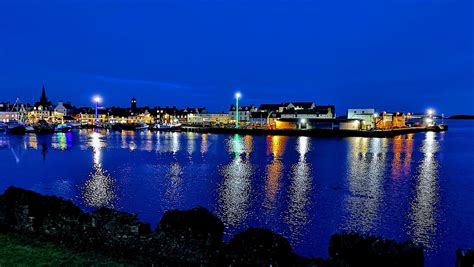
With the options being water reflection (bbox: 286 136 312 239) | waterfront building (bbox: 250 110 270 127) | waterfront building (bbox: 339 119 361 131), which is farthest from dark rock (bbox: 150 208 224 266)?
waterfront building (bbox: 250 110 270 127)

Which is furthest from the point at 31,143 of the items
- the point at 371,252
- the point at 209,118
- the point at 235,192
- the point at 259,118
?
the point at 209,118

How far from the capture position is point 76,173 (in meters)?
33.1

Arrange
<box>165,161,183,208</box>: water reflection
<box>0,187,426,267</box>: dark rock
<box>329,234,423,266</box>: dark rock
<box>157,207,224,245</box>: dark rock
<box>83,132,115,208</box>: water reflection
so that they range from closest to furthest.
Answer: <box>329,234,423,266</box>: dark rock → <box>0,187,426,267</box>: dark rock → <box>157,207,224,245</box>: dark rock → <box>83,132,115,208</box>: water reflection → <box>165,161,183,208</box>: water reflection

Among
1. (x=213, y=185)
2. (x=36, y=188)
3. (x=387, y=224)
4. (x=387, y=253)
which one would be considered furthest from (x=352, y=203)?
(x=36, y=188)

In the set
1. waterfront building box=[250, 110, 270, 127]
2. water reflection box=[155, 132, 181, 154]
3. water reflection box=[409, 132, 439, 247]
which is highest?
waterfront building box=[250, 110, 270, 127]

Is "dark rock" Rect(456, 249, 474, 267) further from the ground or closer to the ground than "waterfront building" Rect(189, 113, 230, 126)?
closer to the ground

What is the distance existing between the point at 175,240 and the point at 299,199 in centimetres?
1553

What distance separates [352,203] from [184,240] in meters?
15.9

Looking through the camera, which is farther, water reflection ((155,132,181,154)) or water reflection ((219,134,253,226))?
water reflection ((155,132,181,154))

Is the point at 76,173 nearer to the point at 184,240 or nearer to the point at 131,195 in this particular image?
the point at 131,195

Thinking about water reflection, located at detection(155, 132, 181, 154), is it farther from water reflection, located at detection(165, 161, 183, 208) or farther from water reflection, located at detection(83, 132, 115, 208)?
water reflection, located at detection(83, 132, 115, 208)

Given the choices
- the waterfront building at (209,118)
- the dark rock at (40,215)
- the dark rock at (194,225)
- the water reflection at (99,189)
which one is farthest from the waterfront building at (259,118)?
the dark rock at (194,225)

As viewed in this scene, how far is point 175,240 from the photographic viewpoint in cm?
826

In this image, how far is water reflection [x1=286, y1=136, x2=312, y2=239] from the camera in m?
17.5
